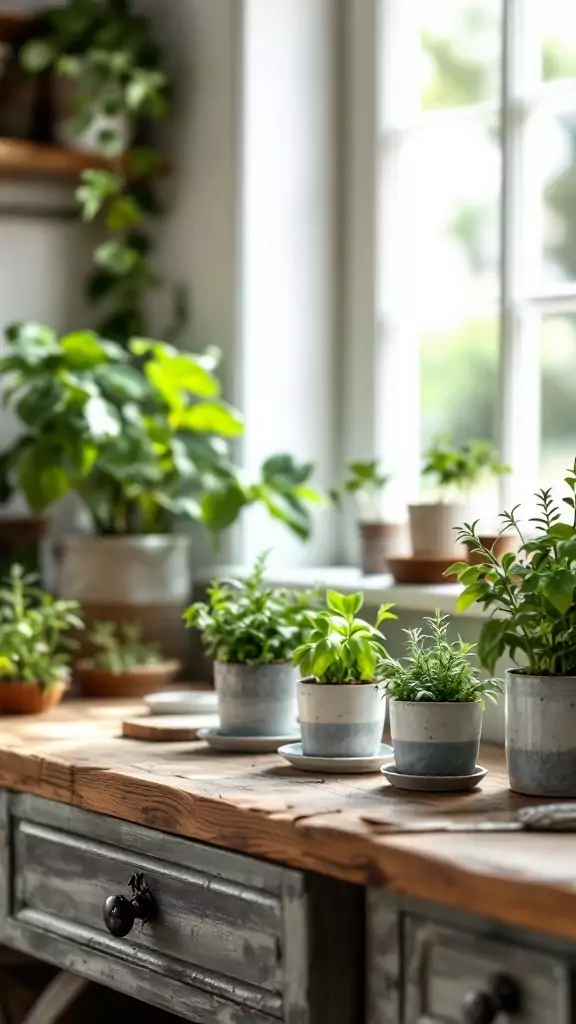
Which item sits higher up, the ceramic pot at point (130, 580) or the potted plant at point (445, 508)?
the potted plant at point (445, 508)

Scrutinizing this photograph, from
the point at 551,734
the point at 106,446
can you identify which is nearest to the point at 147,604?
the point at 106,446

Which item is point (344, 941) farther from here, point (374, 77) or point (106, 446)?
point (374, 77)

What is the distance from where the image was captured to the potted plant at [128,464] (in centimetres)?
250

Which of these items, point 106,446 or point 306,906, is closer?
point 306,906

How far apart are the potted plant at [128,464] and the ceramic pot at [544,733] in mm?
937


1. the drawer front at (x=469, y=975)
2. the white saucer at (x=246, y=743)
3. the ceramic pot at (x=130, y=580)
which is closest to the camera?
the drawer front at (x=469, y=975)

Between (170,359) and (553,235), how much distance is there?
2.12ft

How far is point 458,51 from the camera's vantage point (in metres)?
2.55

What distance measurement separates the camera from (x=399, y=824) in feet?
4.88

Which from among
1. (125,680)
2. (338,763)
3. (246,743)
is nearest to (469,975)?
(338,763)

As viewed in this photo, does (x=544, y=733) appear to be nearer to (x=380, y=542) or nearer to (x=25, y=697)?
(x=380, y=542)

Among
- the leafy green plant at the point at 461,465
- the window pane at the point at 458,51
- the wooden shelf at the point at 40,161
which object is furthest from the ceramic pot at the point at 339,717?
the wooden shelf at the point at 40,161

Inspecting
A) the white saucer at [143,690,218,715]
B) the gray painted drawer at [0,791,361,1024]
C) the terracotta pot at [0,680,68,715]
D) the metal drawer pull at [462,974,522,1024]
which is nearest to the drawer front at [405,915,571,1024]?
the metal drawer pull at [462,974,522,1024]

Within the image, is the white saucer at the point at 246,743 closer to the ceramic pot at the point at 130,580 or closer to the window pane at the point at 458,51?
the ceramic pot at the point at 130,580
